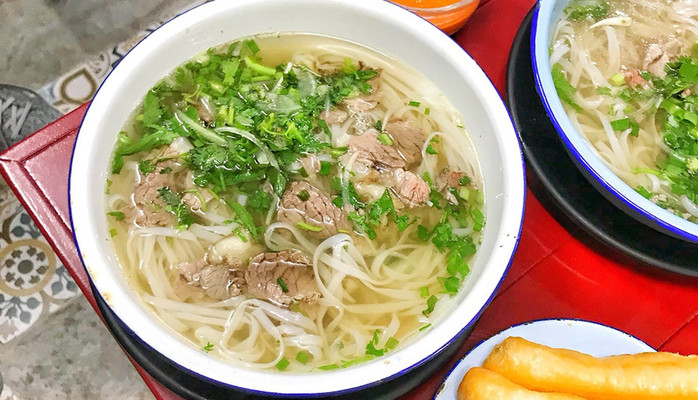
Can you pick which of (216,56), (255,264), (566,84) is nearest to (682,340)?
(566,84)

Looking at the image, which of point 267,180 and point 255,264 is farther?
point 267,180

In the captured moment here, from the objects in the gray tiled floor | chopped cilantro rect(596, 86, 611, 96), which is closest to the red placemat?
chopped cilantro rect(596, 86, 611, 96)

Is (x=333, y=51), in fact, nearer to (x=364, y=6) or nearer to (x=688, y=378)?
(x=364, y=6)

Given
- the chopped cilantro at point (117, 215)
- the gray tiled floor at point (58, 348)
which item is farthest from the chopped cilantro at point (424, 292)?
the gray tiled floor at point (58, 348)

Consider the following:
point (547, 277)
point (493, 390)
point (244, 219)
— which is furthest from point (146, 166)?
point (547, 277)

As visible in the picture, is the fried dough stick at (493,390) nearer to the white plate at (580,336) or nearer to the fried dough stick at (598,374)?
the fried dough stick at (598,374)

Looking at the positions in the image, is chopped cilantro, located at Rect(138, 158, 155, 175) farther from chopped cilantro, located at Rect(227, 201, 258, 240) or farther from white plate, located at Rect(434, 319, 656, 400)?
white plate, located at Rect(434, 319, 656, 400)
